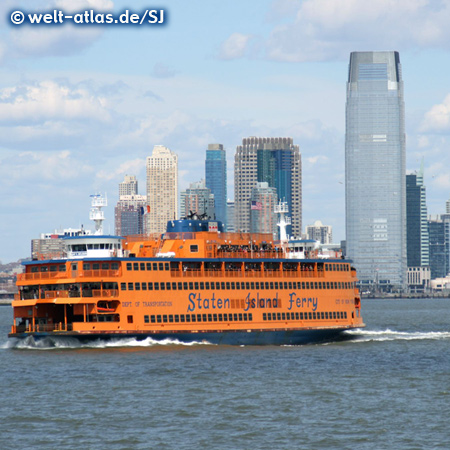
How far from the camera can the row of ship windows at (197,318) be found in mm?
64000

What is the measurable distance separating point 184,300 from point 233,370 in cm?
1268

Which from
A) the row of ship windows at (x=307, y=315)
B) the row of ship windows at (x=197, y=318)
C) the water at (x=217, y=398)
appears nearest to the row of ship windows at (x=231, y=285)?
the row of ship windows at (x=197, y=318)

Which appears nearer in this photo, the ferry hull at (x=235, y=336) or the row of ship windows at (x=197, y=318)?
the ferry hull at (x=235, y=336)

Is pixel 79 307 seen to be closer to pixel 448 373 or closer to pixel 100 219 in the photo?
pixel 100 219

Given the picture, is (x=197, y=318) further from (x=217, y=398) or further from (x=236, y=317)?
(x=217, y=398)

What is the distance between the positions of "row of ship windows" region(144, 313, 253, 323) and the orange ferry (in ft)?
0.20

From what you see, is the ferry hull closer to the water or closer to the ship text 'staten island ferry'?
the ship text 'staten island ferry'

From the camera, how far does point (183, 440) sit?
36188 millimetres

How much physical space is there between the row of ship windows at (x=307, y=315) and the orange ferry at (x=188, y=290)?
0.23 feet

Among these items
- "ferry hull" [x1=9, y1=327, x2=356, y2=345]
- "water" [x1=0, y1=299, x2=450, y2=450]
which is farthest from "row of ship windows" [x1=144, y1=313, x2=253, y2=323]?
"water" [x1=0, y1=299, x2=450, y2=450]

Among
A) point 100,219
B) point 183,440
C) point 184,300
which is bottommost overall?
point 183,440

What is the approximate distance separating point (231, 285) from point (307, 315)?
7.11 m

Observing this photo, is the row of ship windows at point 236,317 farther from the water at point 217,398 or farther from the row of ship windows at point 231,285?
the row of ship windows at point 231,285

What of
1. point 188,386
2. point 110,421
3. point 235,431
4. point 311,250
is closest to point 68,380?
point 188,386
